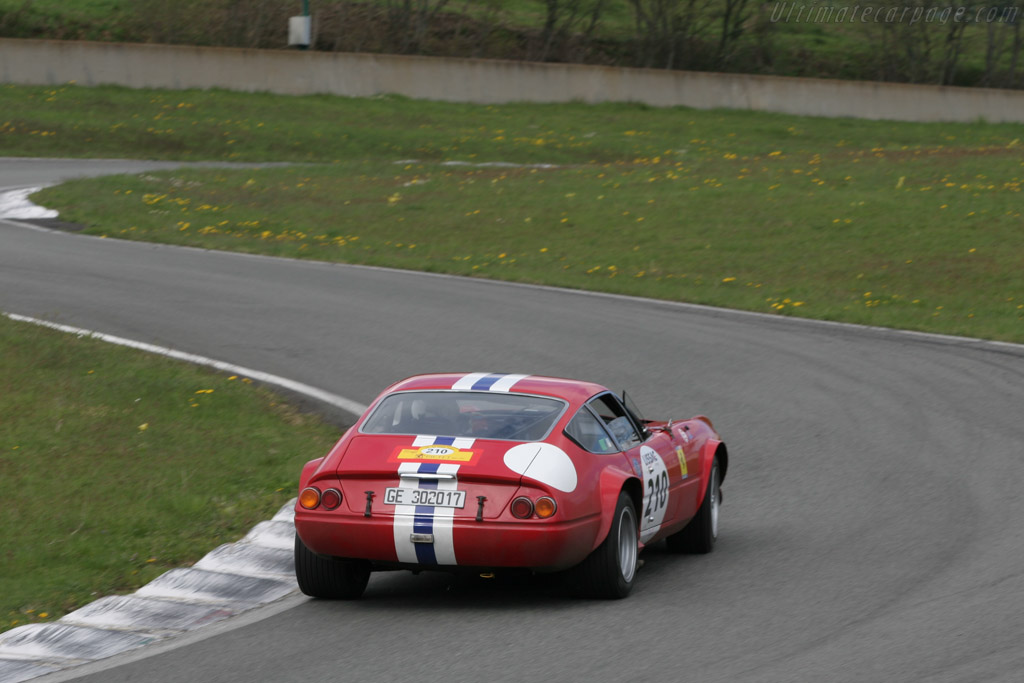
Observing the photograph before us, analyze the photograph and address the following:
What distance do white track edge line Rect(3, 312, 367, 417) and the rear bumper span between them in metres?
4.92

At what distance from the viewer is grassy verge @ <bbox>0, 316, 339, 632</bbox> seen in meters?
7.52

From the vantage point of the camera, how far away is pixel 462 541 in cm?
664

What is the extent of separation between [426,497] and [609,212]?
1812 cm

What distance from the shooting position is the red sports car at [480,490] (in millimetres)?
6656

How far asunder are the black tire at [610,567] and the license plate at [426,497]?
0.75 meters

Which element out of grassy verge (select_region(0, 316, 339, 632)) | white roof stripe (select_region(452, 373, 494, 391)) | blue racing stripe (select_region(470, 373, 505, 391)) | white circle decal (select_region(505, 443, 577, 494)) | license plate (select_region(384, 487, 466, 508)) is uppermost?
blue racing stripe (select_region(470, 373, 505, 391))

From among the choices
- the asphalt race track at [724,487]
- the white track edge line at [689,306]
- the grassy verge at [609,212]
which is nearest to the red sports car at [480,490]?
the asphalt race track at [724,487]

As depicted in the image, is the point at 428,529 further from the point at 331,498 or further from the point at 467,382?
the point at 467,382

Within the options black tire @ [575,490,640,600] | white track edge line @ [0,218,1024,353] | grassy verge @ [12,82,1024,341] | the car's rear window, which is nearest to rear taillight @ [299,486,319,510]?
the car's rear window

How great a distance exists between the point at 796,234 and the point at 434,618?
1683cm

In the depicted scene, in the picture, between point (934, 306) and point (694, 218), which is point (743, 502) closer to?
point (934, 306)

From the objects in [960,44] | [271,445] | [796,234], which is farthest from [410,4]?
[271,445]

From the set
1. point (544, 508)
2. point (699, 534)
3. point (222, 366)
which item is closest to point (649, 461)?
point (699, 534)

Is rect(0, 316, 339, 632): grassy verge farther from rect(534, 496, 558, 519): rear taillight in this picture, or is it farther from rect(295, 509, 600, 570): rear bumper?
rect(534, 496, 558, 519): rear taillight
